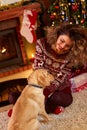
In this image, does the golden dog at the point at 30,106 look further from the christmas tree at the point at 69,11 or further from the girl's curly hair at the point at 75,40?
the christmas tree at the point at 69,11

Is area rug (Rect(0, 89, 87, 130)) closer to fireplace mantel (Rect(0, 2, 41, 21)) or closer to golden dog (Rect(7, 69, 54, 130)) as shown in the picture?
golden dog (Rect(7, 69, 54, 130))

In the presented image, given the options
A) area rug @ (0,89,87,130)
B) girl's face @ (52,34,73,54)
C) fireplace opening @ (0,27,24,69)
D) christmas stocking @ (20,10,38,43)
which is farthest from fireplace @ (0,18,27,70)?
girl's face @ (52,34,73,54)

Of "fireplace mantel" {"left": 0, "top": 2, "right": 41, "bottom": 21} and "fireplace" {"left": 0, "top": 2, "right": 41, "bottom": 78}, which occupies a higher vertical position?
"fireplace mantel" {"left": 0, "top": 2, "right": 41, "bottom": 21}

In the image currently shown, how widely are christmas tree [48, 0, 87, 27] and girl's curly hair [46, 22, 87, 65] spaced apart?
516 millimetres

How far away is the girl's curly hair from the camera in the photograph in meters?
1.76

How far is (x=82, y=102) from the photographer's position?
2002 mm

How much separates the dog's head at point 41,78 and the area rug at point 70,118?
329mm

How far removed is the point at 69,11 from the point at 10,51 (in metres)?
0.88

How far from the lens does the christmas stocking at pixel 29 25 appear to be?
8.43ft

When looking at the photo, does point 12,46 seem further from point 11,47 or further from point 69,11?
point 69,11

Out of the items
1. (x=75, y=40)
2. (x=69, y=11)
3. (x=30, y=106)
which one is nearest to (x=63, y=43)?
(x=75, y=40)

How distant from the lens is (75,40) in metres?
1.76

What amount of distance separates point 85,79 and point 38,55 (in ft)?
1.99

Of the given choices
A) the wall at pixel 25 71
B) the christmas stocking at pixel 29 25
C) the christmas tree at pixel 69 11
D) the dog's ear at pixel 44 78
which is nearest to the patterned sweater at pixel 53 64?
the dog's ear at pixel 44 78
